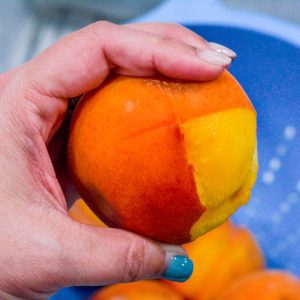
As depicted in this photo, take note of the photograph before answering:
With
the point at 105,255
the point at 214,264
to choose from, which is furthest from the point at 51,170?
the point at 214,264

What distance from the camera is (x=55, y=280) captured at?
451mm

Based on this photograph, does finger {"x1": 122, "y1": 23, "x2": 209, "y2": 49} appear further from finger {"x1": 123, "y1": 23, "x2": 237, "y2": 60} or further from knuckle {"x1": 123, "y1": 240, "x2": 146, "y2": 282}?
knuckle {"x1": 123, "y1": 240, "x2": 146, "y2": 282}

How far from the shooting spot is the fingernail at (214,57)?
44 cm

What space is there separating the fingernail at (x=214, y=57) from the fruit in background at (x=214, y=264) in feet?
1.35

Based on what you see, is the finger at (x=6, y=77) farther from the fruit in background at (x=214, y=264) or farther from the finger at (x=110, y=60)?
the fruit in background at (x=214, y=264)

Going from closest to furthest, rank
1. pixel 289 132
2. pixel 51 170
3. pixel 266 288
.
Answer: pixel 51 170 → pixel 266 288 → pixel 289 132

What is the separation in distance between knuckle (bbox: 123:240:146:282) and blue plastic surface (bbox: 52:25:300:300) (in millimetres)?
382

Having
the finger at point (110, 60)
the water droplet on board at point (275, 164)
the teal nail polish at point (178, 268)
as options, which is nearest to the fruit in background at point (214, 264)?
the water droplet on board at point (275, 164)

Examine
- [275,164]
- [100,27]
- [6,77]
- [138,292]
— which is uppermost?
[100,27]

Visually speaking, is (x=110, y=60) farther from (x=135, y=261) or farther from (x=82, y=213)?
(x=82, y=213)

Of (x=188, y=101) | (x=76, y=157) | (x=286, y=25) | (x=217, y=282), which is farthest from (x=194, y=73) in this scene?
(x=217, y=282)

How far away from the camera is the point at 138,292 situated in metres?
0.76

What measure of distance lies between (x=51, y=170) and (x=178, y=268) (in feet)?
0.53

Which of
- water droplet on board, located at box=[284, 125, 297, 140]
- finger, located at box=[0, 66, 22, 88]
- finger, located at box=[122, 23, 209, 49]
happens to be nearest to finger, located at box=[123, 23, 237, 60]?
finger, located at box=[122, 23, 209, 49]
